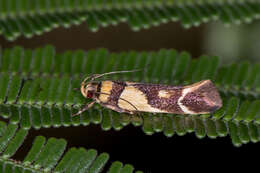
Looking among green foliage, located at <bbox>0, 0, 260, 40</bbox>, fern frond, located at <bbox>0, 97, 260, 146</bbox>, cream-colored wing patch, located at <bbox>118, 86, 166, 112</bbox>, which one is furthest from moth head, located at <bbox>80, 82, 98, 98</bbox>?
green foliage, located at <bbox>0, 0, 260, 40</bbox>

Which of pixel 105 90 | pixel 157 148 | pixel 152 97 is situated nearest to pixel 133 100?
pixel 152 97

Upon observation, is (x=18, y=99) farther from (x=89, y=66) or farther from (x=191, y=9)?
(x=191, y=9)

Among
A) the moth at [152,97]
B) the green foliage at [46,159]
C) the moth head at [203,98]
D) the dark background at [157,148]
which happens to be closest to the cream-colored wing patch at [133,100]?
the moth at [152,97]

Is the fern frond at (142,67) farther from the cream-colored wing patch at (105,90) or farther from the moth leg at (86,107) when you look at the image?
the moth leg at (86,107)

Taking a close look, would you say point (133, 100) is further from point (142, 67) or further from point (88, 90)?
point (142, 67)

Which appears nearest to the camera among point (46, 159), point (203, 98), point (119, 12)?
point (46, 159)
